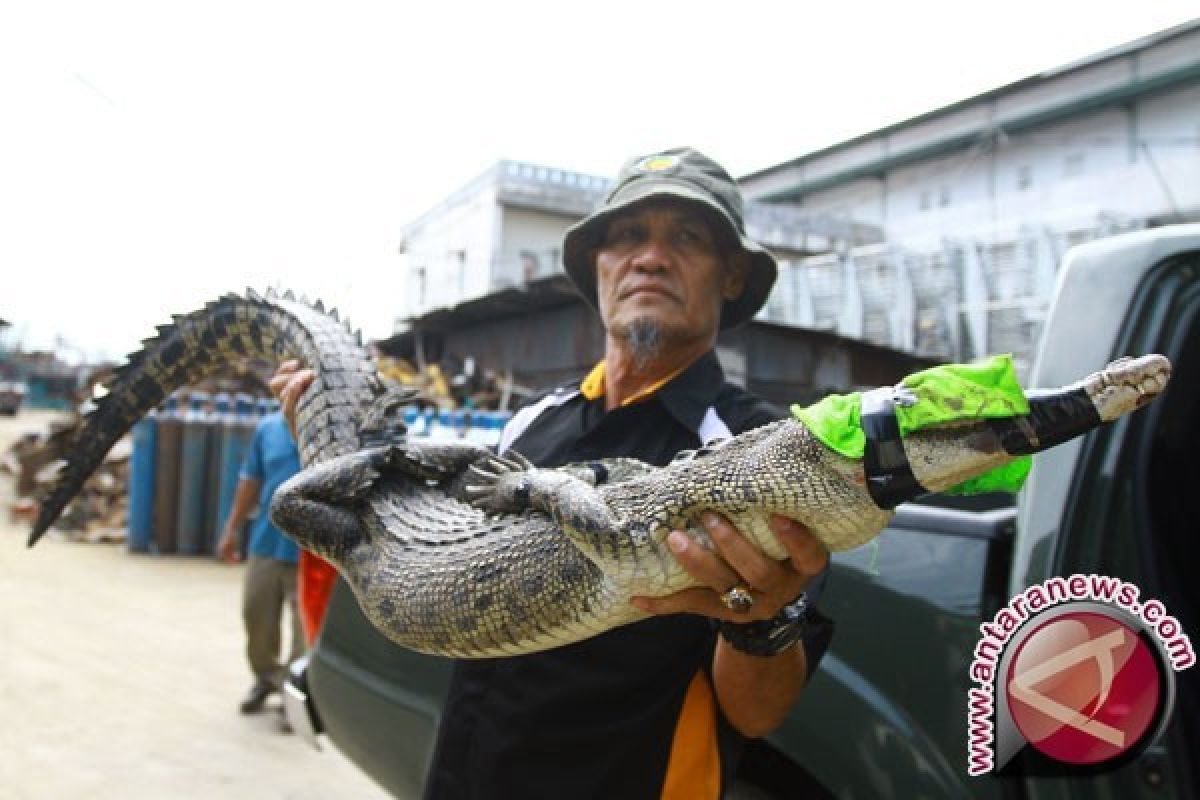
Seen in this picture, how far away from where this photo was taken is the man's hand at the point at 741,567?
4.27 ft

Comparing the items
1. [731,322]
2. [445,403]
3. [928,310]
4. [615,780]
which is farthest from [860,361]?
[615,780]

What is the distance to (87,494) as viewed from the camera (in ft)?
35.9

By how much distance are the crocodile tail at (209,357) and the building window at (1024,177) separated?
20.5m

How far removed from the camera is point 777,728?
6.00 ft

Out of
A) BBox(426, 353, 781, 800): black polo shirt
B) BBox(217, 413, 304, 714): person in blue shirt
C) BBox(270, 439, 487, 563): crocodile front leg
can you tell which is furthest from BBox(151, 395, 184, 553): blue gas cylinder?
Result: BBox(426, 353, 781, 800): black polo shirt

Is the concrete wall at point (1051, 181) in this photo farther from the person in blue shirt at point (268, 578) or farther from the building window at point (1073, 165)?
the person in blue shirt at point (268, 578)

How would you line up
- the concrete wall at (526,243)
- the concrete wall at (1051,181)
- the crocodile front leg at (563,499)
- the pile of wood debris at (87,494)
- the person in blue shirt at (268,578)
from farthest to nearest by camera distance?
1. the concrete wall at (526,243)
2. the concrete wall at (1051,181)
3. the pile of wood debris at (87,494)
4. the person in blue shirt at (268,578)
5. the crocodile front leg at (563,499)

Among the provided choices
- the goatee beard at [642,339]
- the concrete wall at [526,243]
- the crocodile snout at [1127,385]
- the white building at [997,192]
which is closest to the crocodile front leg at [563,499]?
the goatee beard at [642,339]

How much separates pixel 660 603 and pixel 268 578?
4239 mm

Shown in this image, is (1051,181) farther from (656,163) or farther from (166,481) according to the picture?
(656,163)

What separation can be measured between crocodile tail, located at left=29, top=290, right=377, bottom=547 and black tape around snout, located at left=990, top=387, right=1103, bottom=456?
1.77 m


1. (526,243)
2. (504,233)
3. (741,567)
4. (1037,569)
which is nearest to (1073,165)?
(526,243)

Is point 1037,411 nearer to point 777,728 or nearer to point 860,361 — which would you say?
point 777,728

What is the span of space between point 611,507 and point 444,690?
43.4 inches
